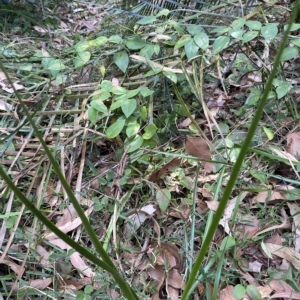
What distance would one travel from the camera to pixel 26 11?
1.82m

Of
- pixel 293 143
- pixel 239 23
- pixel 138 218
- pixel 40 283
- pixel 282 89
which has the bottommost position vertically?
pixel 40 283

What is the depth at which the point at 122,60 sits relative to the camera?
108 cm

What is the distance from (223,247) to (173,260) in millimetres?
118

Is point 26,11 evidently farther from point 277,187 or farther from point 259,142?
point 277,187

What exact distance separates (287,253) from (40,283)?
55 cm

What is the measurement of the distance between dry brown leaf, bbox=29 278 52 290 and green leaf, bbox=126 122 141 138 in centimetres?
41

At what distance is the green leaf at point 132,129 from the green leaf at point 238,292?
46 centimetres

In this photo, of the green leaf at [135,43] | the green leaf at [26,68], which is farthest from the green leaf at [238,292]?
the green leaf at [26,68]

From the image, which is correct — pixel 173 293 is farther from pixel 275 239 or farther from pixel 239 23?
pixel 239 23

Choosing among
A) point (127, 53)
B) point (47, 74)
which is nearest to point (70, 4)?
point (47, 74)

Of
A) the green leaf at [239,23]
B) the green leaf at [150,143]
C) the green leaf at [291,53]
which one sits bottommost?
the green leaf at [150,143]

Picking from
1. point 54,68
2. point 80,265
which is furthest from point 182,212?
point 54,68

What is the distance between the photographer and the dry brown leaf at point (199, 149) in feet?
3.06

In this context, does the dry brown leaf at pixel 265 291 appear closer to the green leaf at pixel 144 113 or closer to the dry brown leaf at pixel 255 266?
the dry brown leaf at pixel 255 266
